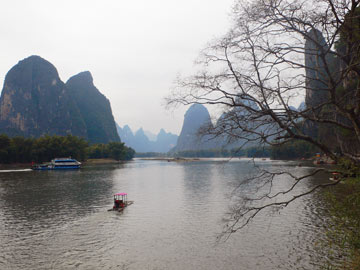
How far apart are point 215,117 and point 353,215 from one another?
257 inches

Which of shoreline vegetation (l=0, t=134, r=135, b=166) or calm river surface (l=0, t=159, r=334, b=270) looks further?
shoreline vegetation (l=0, t=134, r=135, b=166)

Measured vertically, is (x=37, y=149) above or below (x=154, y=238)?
above

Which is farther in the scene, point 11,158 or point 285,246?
point 11,158

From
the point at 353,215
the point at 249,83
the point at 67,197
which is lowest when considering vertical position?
the point at 67,197

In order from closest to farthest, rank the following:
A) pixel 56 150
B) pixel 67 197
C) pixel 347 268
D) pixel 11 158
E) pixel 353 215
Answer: pixel 353 215 < pixel 347 268 < pixel 67 197 < pixel 11 158 < pixel 56 150

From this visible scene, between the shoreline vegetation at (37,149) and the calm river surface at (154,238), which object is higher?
the shoreline vegetation at (37,149)

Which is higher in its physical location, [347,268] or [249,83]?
[249,83]

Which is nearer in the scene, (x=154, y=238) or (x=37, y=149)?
(x=154, y=238)

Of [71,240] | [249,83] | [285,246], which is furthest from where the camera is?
[71,240]

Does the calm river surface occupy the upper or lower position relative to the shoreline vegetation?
lower

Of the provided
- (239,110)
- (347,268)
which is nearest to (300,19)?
(239,110)

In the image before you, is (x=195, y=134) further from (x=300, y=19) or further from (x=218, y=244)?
(x=218, y=244)

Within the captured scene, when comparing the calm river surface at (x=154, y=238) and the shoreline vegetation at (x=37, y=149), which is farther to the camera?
the shoreline vegetation at (x=37, y=149)

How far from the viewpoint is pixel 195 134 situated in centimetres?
756
